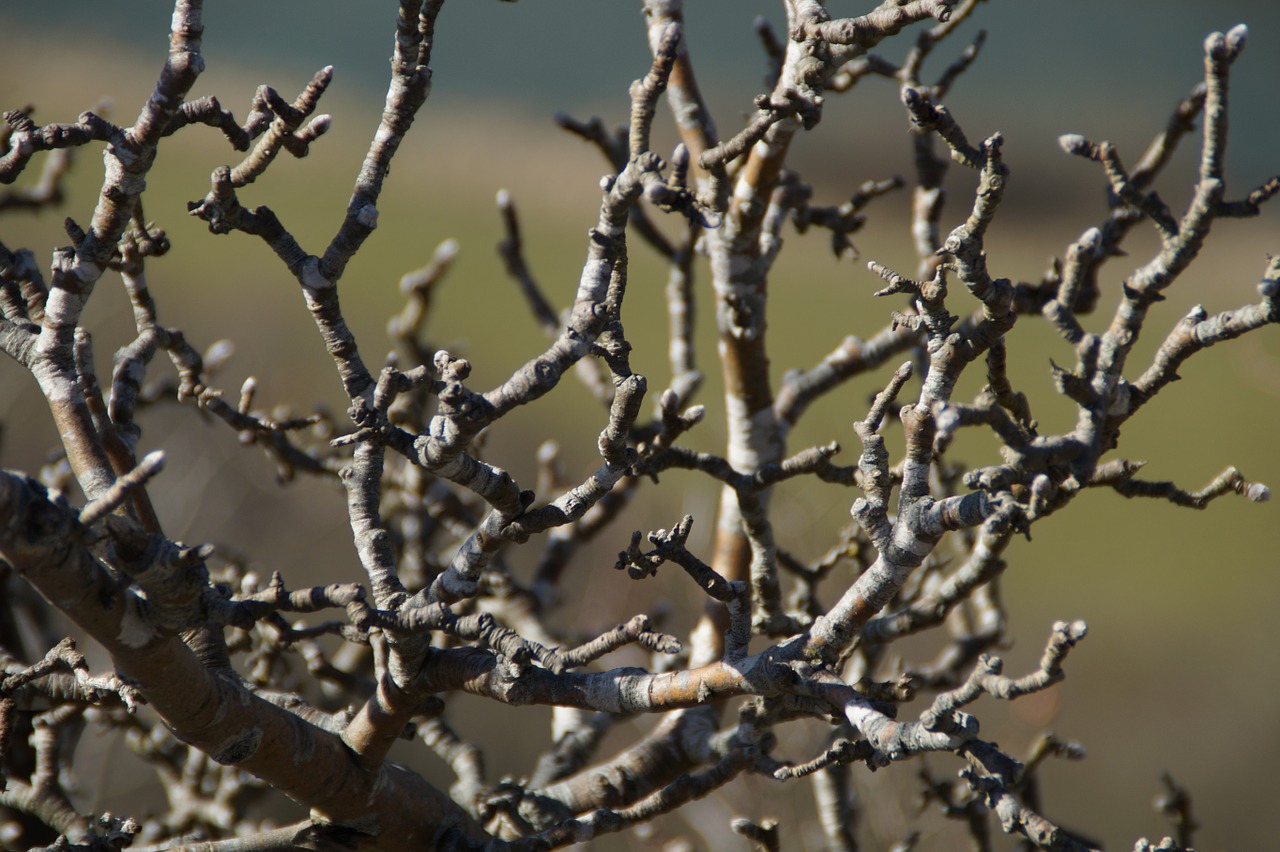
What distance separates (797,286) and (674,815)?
716 centimetres

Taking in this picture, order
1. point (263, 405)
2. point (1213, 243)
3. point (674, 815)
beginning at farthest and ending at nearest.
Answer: point (1213, 243) < point (263, 405) < point (674, 815)

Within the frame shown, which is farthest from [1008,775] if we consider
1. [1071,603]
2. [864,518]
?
[1071,603]

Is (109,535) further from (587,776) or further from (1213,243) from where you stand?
(1213,243)

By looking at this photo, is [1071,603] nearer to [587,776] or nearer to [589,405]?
[589,405]

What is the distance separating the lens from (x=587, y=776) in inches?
90.8

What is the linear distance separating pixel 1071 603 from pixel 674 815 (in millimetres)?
4606

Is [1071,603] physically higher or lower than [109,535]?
higher

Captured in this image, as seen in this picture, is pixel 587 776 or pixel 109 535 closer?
pixel 109 535

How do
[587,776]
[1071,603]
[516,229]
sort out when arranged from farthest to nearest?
A: [1071,603], [516,229], [587,776]

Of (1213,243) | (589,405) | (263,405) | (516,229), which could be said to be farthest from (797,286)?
(516,229)

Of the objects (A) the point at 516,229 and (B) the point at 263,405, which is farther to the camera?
(B) the point at 263,405

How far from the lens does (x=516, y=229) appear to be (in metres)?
3.01

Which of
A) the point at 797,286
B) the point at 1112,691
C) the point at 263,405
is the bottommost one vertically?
the point at 1112,691

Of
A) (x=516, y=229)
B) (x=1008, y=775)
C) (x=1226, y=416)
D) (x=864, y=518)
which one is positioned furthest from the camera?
(x=1226, y=416)
